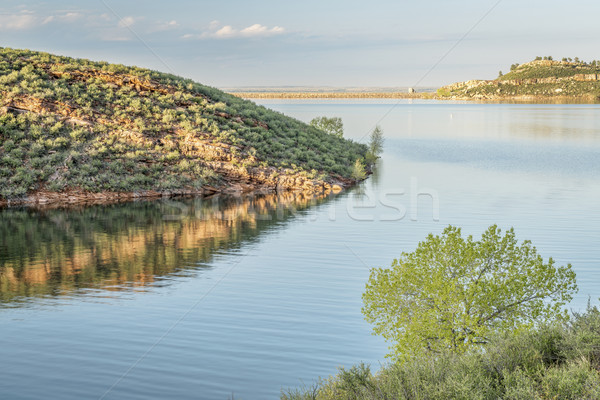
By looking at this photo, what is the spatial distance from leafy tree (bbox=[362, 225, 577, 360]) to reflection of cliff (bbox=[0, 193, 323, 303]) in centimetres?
1102

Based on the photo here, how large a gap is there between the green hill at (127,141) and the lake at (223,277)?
4.01 metres

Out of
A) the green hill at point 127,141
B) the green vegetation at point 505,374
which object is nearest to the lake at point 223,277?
the green vegetation at point 505,374

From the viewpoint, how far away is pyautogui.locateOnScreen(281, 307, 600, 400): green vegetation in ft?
29.6

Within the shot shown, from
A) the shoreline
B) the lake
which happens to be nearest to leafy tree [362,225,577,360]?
the lake

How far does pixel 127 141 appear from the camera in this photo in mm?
46938

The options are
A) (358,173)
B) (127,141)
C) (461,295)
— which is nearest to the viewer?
(461,295)

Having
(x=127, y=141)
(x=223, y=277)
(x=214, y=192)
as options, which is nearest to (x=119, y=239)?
(x=223, y=277)

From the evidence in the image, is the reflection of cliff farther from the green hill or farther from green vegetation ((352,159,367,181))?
green vegetation ((352,159,367,181))

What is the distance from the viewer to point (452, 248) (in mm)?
13312

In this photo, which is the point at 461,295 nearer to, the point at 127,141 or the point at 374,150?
the point at 127,141

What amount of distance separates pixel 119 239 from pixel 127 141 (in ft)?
65.6

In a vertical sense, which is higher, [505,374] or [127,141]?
[127,141]

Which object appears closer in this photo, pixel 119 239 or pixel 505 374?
pixel 505 374

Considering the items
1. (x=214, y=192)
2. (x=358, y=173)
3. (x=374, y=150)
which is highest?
(x=374, y=150)
